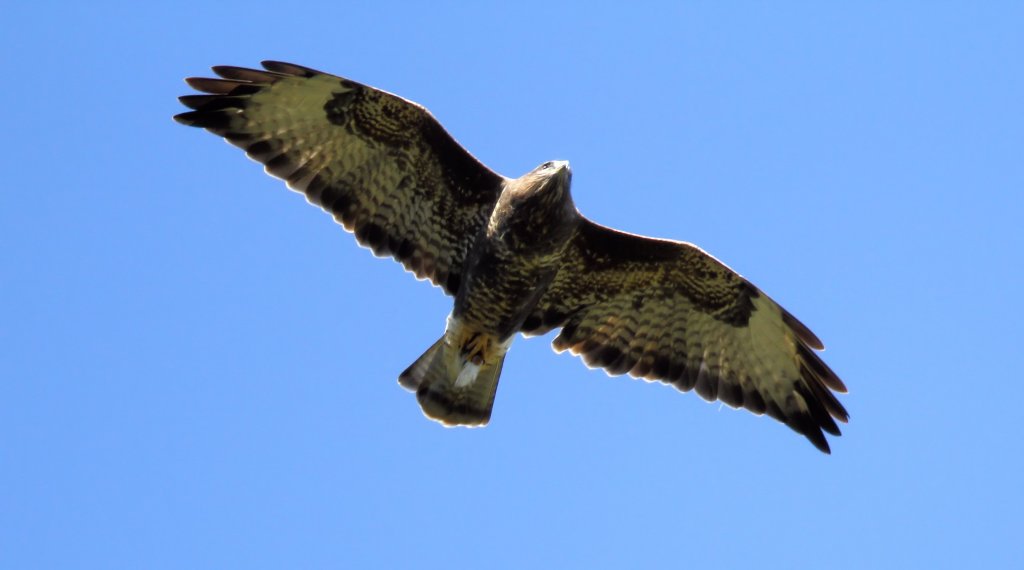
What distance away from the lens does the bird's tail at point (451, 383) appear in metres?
11.9

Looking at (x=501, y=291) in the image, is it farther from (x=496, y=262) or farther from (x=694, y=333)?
(x=694, y=333)

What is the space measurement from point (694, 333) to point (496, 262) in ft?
6.85

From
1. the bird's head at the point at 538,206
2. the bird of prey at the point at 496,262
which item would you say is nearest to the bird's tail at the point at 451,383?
the bird of prey at the point at 496,262

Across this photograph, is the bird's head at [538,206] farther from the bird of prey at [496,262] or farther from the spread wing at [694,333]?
the spread wing at [694,333]

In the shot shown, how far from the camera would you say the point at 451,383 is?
1200 cm

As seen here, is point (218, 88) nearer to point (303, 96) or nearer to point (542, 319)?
point (303, 96)

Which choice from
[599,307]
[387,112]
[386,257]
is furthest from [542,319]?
[387,112]

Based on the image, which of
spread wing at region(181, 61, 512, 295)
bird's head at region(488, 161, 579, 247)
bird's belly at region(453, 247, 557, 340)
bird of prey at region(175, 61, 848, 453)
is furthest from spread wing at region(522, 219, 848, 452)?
spread wing at region(181, 61, 512, 295)

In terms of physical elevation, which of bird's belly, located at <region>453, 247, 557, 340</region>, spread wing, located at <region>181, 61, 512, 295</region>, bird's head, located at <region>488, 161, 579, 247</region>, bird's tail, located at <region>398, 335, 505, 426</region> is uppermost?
spread wing, located at <region>181, 61, 512, 295</region>

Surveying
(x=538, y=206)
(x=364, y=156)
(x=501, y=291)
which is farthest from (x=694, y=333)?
(x=364, y=156)

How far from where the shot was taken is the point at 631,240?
11797 millimetres

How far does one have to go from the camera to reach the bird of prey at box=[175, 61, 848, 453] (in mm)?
11367

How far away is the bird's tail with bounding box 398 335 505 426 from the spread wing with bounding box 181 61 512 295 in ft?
1.77

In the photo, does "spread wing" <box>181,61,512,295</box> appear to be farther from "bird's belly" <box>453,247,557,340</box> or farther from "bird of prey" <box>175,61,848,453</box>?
"bird's belly" <box>453,247,557,340</box>
